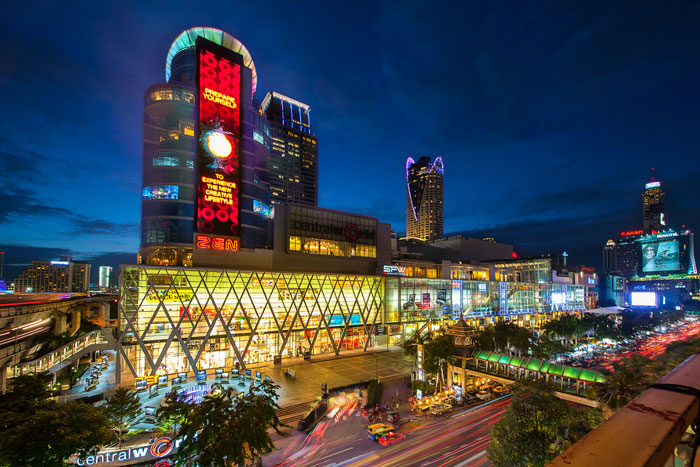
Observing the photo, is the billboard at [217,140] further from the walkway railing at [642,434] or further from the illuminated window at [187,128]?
the walkway railing at [642,434]

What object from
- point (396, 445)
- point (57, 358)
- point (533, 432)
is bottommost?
point (396, 445)

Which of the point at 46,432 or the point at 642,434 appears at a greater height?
the point at 642,434

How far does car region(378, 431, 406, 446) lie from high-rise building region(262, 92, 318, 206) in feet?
541

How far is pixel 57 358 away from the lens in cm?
3778

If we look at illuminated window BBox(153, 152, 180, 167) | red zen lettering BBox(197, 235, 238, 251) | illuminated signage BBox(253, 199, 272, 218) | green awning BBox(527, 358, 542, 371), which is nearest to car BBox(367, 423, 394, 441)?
green awning BBox(527, 358, 542, 371)

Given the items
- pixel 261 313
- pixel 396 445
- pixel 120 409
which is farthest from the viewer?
pixel 261 313

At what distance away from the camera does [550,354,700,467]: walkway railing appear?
205 centimetres

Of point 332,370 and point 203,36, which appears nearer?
point 332,370

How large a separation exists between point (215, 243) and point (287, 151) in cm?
14151

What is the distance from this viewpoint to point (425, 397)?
3869 cm

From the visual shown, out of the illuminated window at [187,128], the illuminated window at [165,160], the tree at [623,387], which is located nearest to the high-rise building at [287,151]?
the illuminated window at [187,128]

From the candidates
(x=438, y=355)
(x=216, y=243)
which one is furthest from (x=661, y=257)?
(x=216, y=243)

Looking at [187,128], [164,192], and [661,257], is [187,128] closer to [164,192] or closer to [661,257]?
[164,192]

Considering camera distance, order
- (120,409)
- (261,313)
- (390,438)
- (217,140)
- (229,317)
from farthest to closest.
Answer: (217,140) < (261,313) < (229,317) < (390,438) < (120,409)
